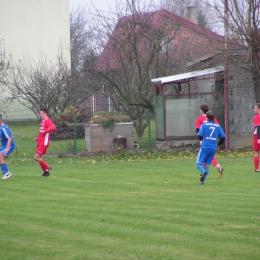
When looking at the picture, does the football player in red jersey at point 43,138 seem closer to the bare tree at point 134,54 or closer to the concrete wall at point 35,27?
the bare tree at point 134,54

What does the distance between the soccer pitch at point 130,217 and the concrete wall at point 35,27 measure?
30851 millimetres

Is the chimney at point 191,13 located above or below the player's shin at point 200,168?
above

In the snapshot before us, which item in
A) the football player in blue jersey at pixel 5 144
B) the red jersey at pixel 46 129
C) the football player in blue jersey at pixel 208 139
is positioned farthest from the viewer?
the red jersey at pixel 46 129

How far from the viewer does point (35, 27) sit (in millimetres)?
45500

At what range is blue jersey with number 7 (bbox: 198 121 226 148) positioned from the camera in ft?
43.7

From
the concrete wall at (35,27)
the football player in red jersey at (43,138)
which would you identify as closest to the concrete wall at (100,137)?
the football player in red jersey at (43,138)

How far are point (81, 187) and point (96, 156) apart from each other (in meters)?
9.65

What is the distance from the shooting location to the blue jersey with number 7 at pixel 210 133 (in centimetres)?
1330

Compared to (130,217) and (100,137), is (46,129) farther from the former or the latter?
(100,137)

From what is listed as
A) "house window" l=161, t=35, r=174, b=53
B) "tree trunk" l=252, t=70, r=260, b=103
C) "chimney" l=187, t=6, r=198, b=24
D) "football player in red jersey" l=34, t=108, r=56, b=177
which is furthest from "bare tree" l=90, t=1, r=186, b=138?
"chimney" l=187, t=6, r=198, b=24

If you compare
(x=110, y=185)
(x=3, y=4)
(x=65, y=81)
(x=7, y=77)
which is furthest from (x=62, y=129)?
(x=3, y=4)

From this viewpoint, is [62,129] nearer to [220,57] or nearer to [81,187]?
[220,57]

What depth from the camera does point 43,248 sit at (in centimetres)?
664

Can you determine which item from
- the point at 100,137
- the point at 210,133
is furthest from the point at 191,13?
the point at 210,133
